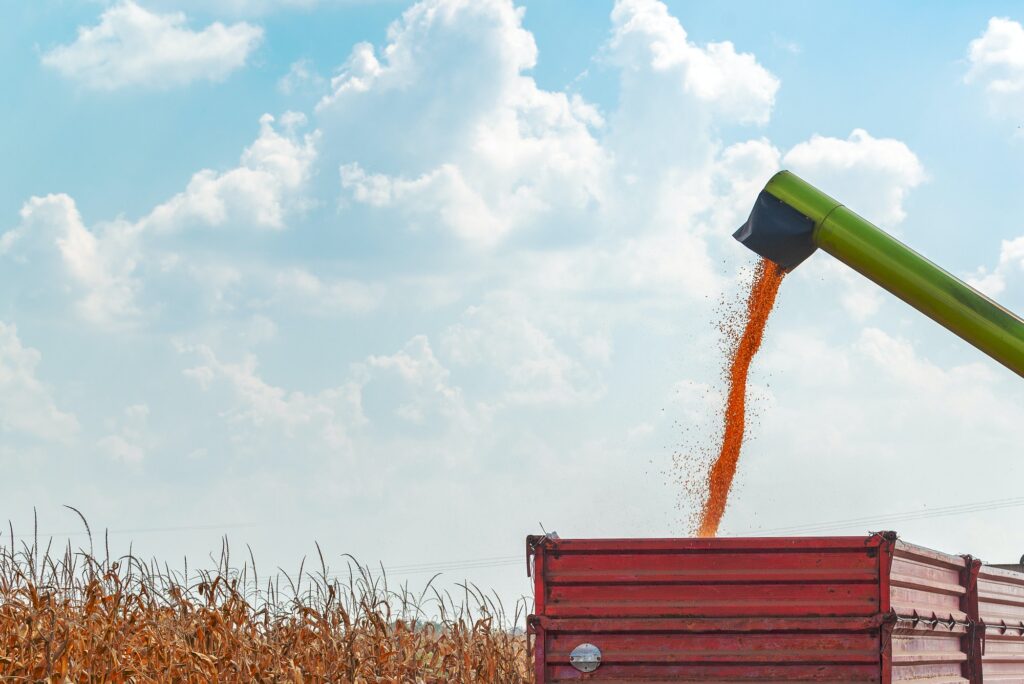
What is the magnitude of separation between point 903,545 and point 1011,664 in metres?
2.98

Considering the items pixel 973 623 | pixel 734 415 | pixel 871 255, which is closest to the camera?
pixel 871 255

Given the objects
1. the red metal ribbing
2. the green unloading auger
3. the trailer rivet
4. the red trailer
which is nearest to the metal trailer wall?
the red metal ribbing

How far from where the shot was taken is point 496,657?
28.3 ft

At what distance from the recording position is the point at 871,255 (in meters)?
7.05

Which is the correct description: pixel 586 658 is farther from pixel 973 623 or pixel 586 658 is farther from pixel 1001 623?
pixel 1001 623

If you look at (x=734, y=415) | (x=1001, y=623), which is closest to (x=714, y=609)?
(x=734, y=415)

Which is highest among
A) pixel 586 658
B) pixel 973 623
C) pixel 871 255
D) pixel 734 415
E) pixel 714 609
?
pixel 871 255

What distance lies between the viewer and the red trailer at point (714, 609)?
6965 millimetres

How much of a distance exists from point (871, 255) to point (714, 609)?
7.43 feet

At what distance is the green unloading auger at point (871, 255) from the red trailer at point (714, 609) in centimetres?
128

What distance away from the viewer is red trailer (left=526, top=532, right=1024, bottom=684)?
696 centimetres

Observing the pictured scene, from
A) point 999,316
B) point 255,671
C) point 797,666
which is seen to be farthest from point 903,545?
point 255,671

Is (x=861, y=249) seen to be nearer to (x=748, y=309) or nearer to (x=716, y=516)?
(x=748, y=309)

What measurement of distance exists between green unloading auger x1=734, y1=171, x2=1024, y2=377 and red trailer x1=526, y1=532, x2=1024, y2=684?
1.28m
